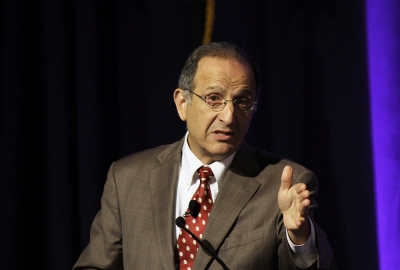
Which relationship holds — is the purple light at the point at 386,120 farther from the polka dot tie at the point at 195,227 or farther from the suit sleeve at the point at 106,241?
the suit sleeve at the point at 106,241

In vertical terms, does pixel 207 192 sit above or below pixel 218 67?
below

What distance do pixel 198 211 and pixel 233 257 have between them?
20 centimetres

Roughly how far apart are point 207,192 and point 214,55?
507 millimetres

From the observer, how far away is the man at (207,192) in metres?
2.06

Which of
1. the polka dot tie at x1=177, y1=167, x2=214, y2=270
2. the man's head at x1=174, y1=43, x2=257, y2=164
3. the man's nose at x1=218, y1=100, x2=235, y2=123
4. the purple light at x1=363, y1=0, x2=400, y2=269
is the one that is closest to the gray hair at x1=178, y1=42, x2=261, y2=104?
the man's head at x1=174, y1=43, x2=257, y2=164

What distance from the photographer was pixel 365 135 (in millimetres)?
2707

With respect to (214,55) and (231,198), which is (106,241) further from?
(214,55)

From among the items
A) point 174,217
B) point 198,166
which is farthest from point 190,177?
point 174,217

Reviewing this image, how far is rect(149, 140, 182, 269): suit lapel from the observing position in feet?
6.86

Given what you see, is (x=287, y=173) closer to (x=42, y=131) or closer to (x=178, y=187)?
(x=178, y=187)

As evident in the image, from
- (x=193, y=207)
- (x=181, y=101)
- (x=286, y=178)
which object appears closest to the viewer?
(x=286, y=178)

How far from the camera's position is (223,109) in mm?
2162

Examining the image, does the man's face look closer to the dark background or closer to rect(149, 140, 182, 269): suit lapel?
rect(149, 140, 182, 269): suit lapel

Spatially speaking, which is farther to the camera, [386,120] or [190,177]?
[386,120]
